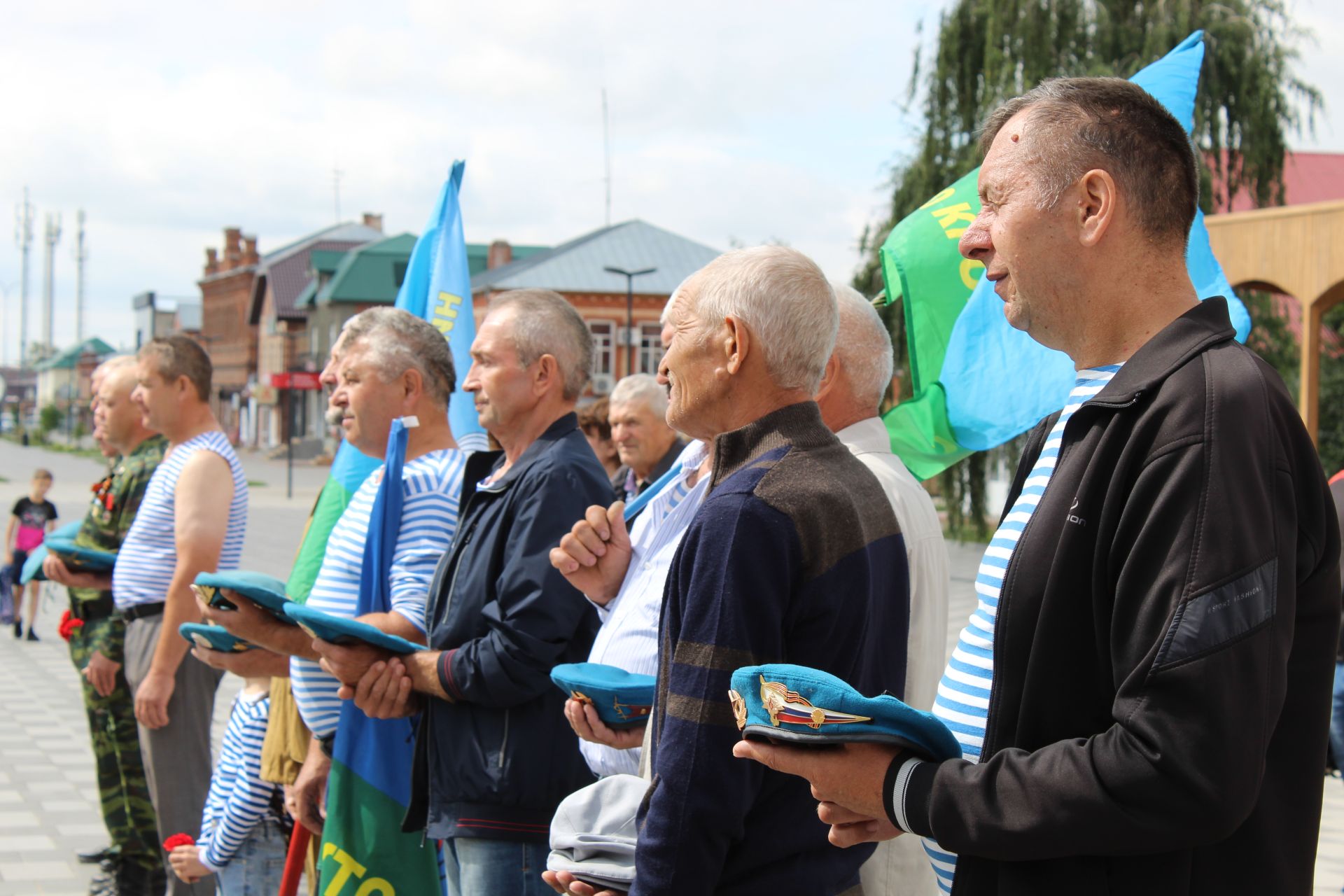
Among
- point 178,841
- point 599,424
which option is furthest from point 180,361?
point 599,424

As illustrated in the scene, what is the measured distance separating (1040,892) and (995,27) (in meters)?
16.6

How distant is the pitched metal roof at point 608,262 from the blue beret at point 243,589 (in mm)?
48327

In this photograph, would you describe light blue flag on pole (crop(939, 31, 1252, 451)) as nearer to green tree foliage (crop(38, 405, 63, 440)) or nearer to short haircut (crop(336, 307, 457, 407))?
short haircut (crop(336, 307, 457, 407))

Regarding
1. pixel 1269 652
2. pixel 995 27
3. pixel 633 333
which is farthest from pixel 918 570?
pixel 633 333

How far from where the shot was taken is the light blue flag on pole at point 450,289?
5.39 meters

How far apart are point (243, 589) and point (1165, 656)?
255 cm

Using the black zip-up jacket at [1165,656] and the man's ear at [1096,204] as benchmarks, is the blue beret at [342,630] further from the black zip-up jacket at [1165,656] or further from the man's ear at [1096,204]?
the man's ear at [1096,204]

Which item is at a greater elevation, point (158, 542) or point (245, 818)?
point (158, 542)

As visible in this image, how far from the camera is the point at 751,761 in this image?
208cm

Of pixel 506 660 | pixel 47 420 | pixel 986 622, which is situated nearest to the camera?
pixel 986 622

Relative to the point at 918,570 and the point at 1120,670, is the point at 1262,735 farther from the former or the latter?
the point at 918,570

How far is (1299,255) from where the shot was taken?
13.9 metres

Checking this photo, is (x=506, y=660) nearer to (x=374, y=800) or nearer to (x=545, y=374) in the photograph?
(x=374, y=800)

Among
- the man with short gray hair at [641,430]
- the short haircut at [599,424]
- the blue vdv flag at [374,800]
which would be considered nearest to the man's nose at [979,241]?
the blue vdv flag at [374,800]
